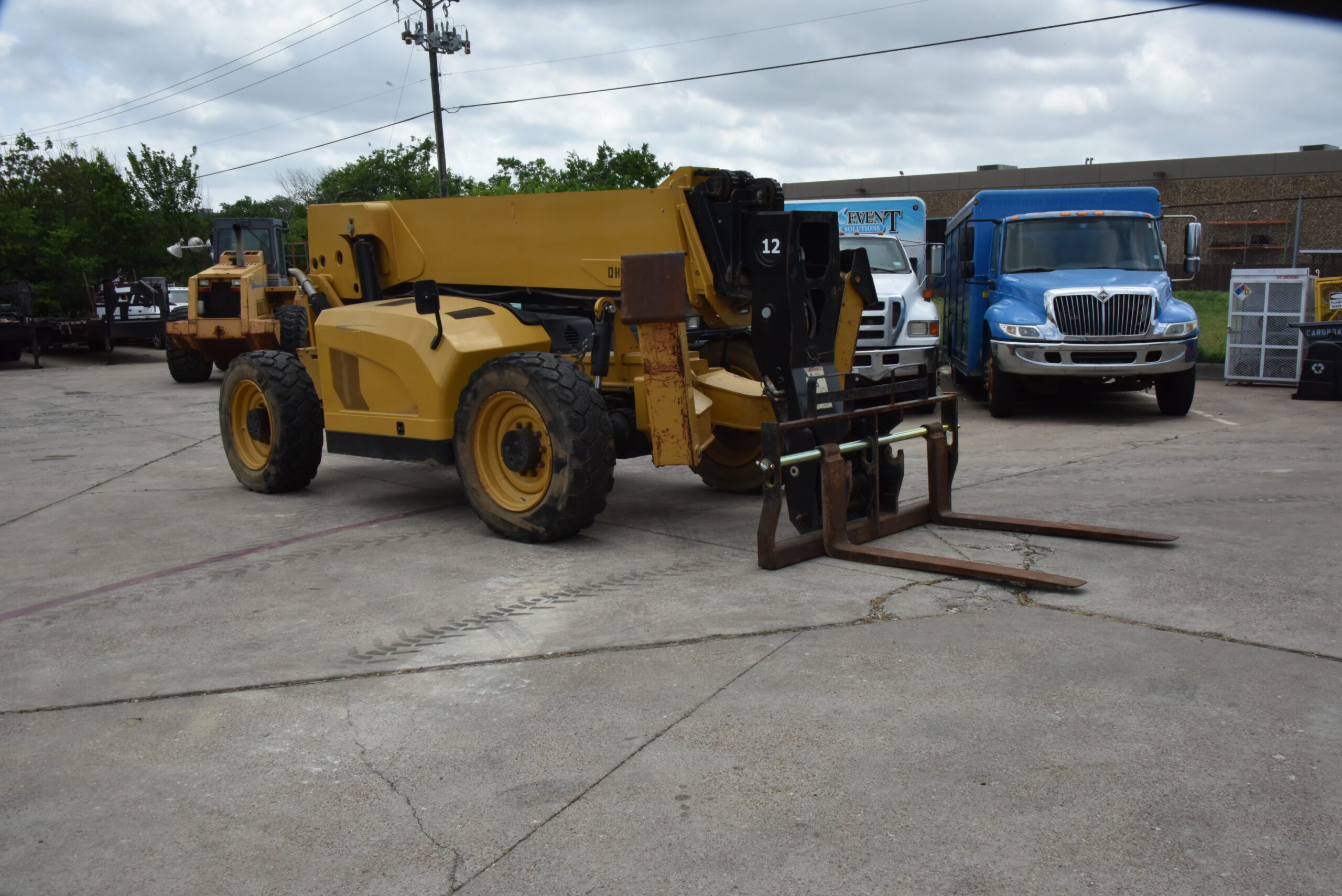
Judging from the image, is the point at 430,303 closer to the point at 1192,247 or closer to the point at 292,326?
the point at 292,326

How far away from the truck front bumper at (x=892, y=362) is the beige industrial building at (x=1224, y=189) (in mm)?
25485

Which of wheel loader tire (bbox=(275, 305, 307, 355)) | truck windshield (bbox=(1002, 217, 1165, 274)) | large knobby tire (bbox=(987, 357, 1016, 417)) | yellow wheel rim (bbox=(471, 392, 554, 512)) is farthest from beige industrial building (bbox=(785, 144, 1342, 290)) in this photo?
yellow wheel rim (bbox=(471, 392, 554, 512))

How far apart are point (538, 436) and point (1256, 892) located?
15.7 ft

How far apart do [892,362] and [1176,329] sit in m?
3.18

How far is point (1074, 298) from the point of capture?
1255 centimetres

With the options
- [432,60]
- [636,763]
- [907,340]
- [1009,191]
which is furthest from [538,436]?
[432,60]

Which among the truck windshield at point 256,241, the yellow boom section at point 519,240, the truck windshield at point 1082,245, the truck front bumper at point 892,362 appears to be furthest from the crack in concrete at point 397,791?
the truck windshield at point 256,241

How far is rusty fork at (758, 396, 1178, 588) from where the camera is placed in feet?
19.1

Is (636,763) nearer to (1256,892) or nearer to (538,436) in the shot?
(1256,892)

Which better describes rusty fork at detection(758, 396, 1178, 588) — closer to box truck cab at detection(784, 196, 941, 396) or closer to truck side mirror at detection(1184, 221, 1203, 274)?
box truck cab at detection(784, 196, 941, 396)

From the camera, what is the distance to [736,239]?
7.01 m

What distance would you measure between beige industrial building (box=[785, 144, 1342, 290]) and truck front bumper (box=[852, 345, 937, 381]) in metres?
25.5

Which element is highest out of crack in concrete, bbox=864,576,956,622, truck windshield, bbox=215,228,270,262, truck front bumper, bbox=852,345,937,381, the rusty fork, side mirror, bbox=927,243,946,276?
truck windshield, bbox=215,228,270,262

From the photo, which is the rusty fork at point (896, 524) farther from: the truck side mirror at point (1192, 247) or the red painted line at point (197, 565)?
the truck side mirror at point (1192, 247)
